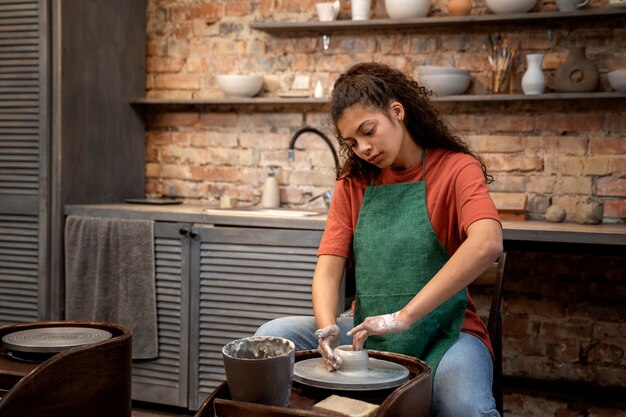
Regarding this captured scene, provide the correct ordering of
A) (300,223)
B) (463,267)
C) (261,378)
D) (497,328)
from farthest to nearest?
(300,223), (497,328), (463,267), (261,378)

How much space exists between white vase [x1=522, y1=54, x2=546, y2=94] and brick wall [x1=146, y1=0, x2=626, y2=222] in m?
0.15

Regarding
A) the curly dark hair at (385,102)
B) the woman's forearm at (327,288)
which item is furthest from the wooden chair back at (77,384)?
the curly dark hair at (385,102)

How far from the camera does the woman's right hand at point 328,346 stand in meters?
1.47

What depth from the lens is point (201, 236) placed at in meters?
3.20

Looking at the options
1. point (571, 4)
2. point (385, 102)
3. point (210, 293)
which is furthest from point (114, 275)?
point (571, 4)

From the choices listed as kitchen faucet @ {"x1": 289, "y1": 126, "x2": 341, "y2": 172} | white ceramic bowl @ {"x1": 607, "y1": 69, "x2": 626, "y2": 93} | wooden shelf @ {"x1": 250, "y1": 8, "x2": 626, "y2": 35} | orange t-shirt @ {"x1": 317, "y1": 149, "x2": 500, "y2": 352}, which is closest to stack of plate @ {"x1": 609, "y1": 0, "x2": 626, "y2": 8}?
wooden shelf @ {"x1": 250, "y1": 8, "x2": 626, "y2": 35}

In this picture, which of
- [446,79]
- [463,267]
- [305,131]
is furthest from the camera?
[305,131]

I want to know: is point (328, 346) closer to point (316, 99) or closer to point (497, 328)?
point (497, 328)

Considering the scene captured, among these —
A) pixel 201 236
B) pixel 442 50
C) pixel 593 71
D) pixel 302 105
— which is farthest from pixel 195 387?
pixel 593 71

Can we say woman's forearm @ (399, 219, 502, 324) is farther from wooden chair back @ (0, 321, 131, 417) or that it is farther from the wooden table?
wooden chair back @ (0, 321, 131, 417)

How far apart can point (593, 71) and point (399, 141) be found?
1.58 metres

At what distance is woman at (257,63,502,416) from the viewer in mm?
1776

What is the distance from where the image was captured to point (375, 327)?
163 cm

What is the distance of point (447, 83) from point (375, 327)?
1951mm
